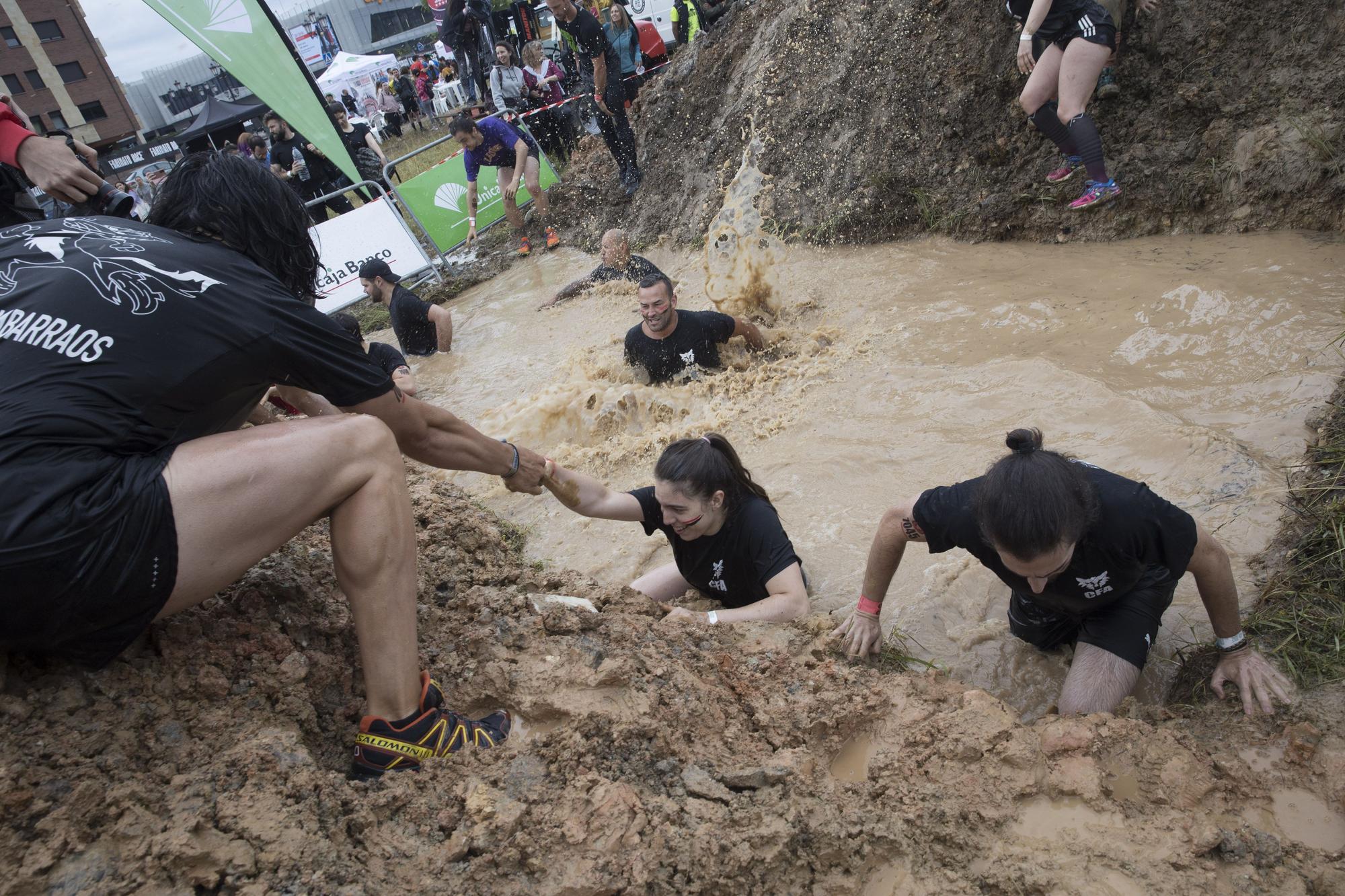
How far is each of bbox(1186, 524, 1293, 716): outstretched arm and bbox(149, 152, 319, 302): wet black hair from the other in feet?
9.28

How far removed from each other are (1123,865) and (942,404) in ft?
11.4

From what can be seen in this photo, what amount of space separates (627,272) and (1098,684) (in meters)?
6.24

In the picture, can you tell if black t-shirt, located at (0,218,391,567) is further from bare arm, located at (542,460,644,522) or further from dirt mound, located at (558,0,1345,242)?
dirt mound, located at (558,0,1345,242)

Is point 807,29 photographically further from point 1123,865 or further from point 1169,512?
point 1123,865

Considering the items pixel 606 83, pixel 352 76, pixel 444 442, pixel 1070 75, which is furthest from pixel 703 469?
pixel 352 76

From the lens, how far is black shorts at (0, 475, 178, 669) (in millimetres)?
1612

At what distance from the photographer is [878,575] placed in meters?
3.03

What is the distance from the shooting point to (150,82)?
46.7 m

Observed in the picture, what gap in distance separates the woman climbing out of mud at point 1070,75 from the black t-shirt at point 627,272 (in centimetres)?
347

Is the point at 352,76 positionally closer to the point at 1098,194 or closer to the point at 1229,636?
the point at 1098,194

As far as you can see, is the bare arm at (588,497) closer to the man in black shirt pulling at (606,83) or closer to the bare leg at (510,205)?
the man in black shirt pulling at (606,83)

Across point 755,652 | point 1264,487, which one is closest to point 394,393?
point 755,652

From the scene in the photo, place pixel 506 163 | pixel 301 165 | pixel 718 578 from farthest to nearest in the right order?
pixel 301 165 → pixel 506 163 → pixel 718 578

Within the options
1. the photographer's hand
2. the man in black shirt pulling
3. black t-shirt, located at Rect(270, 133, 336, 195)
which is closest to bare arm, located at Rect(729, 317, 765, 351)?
the photographer's hand
